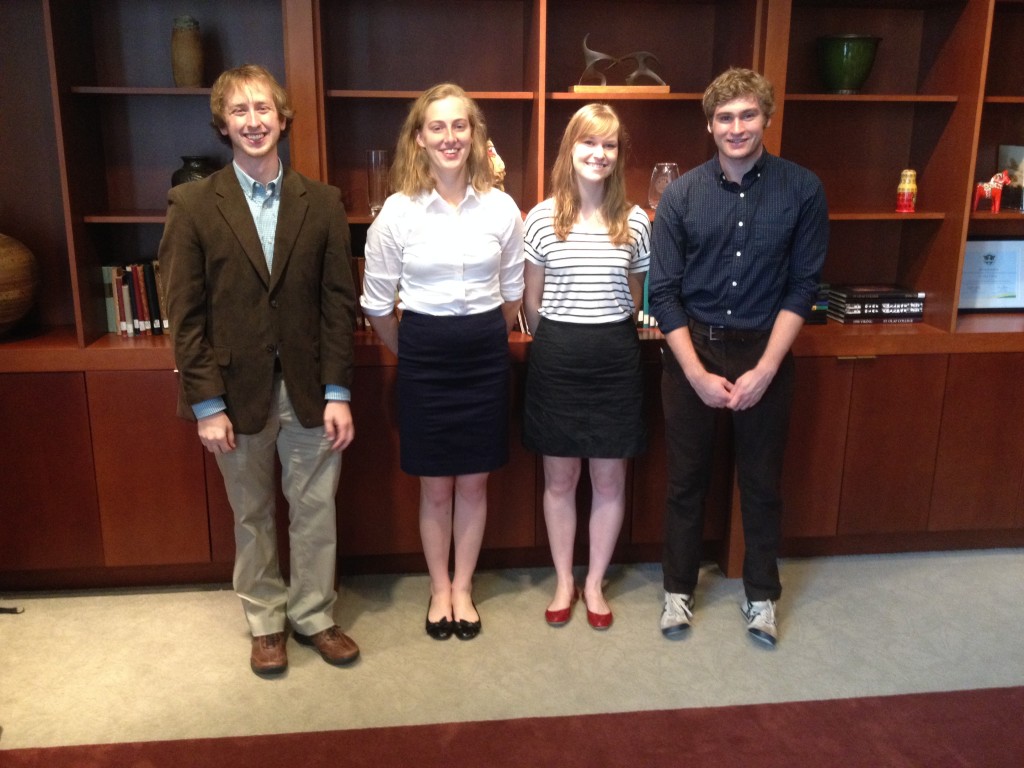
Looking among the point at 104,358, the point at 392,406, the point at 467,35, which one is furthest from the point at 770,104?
the point at 104,358

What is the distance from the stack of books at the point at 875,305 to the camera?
3.19 m

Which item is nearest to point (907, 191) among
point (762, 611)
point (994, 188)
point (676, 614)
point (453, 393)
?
point (994, 188)

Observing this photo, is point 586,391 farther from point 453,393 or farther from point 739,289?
point 739,289

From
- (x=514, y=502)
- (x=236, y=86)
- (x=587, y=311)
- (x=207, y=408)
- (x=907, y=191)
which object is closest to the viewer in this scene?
(x=236, y=86)

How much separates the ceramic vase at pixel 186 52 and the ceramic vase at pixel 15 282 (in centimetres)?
71

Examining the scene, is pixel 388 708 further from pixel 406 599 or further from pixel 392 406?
pixel 392 406

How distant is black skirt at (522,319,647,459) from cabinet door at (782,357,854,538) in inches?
26.9

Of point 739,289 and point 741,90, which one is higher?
point 741,90

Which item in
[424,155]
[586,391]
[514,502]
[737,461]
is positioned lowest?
[514,502]

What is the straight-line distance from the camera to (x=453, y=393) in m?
2.59

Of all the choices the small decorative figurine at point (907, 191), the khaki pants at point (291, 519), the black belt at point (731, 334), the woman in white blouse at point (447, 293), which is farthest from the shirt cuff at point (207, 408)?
the small decorative figurine at point (907, 191)

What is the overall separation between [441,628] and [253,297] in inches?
43.6

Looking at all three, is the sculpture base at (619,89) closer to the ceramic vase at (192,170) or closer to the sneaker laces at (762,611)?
the ceramic vase at (192,170)

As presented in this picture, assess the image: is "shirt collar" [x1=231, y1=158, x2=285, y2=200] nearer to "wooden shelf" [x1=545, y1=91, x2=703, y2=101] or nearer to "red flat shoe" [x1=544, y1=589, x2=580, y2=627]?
"wooden shelf" [x1=545, y1=91, x2=703, y2=101]
